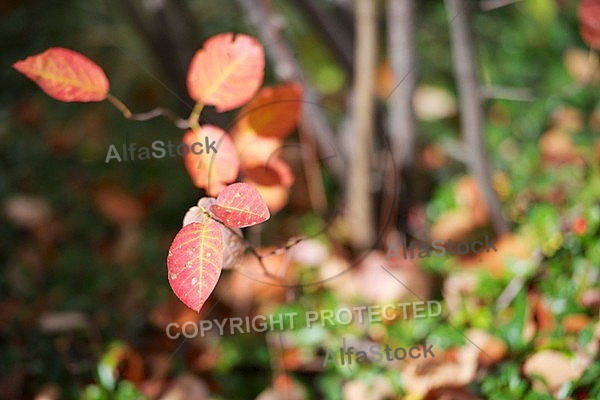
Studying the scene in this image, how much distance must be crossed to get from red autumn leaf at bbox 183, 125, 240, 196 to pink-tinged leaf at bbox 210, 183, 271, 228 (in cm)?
10

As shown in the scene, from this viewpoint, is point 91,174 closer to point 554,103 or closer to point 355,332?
point 355,332

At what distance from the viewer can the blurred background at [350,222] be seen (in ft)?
3.39

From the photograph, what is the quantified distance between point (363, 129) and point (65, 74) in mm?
543

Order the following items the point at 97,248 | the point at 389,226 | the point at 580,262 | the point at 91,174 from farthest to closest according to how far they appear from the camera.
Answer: the point at 91,174 → the point at 97,248 → the point at 389,226 → the point at 580,262

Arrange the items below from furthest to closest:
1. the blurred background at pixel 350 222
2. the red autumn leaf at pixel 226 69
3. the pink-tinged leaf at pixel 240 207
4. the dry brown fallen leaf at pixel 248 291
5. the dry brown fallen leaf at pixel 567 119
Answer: the dry brown fallen leaf at pixel 567 119 < the dry brown fallen leaf at pixel 248 291 < the blurred background at pixel 350 222 < the red autumn leaf at pixel 226 69 < the pink-tinged leaf at pixel 240 207

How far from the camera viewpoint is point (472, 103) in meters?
1.13

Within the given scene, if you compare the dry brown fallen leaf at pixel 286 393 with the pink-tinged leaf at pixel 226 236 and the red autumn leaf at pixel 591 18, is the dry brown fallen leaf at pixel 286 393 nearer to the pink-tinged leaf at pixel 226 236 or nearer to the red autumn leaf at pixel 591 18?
the pink-tinged leaf at pixel 226 236

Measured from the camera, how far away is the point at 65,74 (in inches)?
30.0

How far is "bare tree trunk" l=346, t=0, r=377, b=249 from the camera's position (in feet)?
3.44

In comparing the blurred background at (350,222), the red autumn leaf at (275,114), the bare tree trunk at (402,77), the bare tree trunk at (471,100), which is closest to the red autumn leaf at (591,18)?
the blurred background at (350,222)

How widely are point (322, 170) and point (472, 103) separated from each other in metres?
0.48

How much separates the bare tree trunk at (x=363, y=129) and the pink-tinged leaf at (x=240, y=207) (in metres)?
0.48

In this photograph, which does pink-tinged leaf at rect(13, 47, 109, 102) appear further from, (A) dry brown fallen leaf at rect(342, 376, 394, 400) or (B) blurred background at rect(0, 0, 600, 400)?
(A) dry brown fallen leaf at rect(342, 376, 394, 400)

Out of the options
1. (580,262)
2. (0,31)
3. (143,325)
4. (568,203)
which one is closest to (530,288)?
(580,262)
